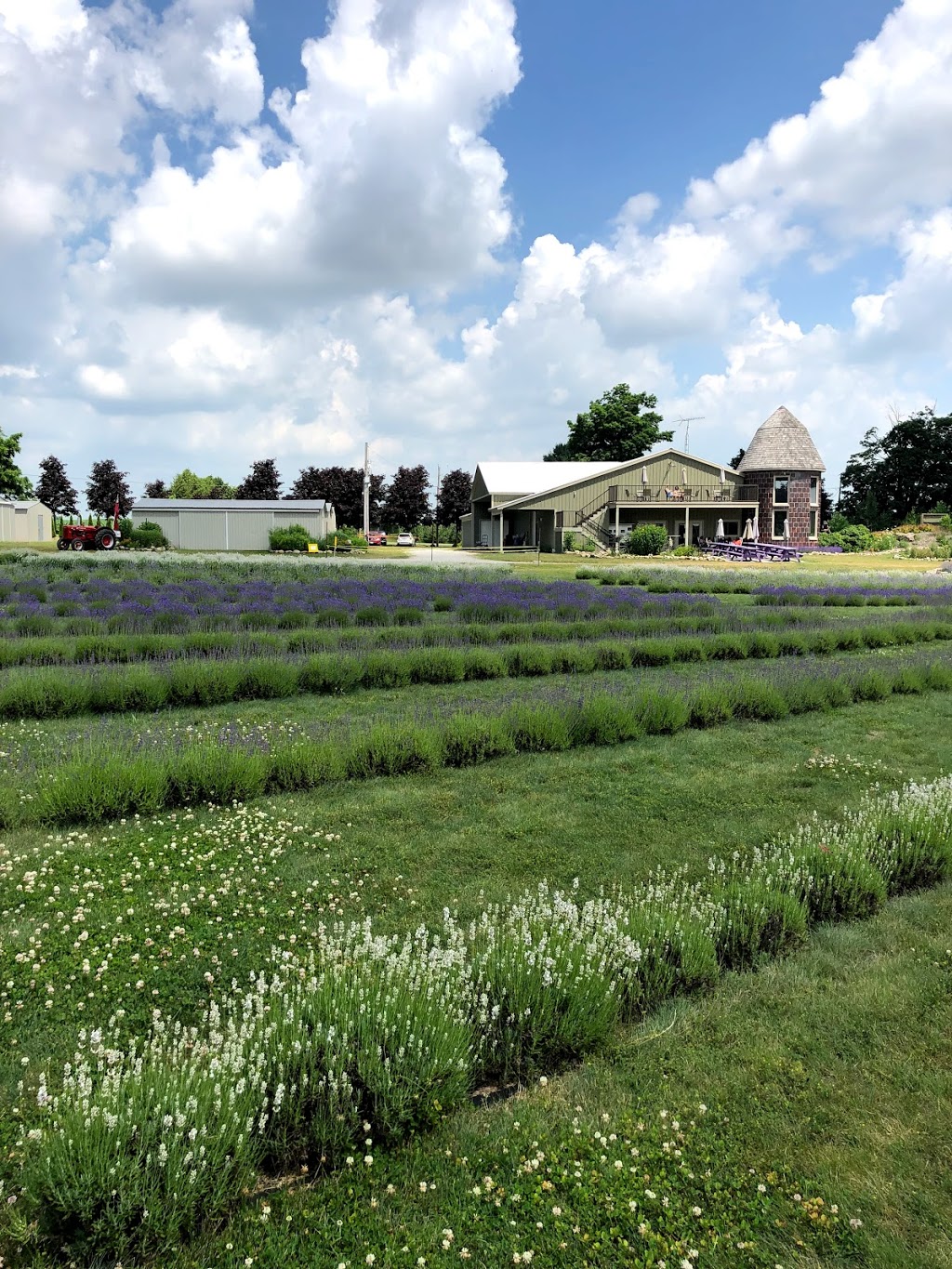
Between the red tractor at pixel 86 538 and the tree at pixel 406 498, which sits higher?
the tree at pixel 406 498

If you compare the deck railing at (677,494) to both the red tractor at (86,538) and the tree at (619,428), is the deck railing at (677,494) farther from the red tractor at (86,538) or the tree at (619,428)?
the red tractor at (86,538)

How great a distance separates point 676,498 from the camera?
52656mm

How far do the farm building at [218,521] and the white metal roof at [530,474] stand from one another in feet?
45.0

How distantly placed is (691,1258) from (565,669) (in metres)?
10.7

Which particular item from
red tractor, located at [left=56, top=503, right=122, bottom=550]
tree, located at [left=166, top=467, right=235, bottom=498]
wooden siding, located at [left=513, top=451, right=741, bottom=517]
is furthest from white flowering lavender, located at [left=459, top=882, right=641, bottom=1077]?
tree, located at [left=166, top=467, right=235, bottom=498]

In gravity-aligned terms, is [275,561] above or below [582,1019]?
above

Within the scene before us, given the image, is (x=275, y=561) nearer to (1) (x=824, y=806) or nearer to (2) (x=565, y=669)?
(2) (x=565, y=669)

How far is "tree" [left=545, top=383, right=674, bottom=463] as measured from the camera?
72312 mm

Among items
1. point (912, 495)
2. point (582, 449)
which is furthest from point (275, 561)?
point (912, 495)

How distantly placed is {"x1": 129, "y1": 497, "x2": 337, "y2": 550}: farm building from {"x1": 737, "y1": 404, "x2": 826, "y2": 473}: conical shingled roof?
31.8 m

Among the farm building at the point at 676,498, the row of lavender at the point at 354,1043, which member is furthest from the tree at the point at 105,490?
the row of lavender at the point at 354,1043

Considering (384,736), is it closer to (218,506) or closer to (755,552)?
(755,552)

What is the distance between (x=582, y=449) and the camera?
75.4 m

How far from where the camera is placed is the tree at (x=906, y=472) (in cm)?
7269
